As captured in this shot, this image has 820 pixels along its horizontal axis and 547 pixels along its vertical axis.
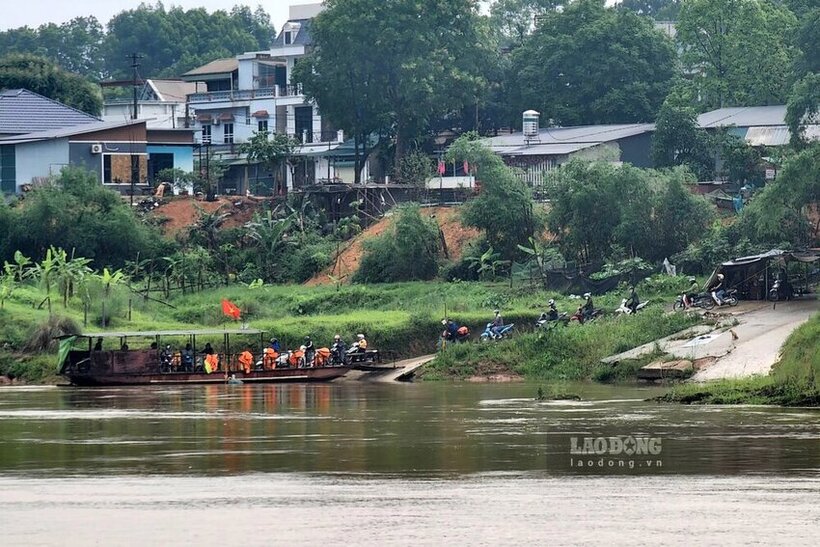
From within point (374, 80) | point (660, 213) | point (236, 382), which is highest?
point (374, 80)

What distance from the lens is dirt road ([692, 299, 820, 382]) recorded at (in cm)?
3981

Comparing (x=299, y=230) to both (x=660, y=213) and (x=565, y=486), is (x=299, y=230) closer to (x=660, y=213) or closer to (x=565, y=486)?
(x=660, y=213)

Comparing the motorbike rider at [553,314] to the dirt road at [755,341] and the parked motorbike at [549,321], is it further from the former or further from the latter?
the dirt road at [755,341]

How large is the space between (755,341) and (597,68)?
36.7 meters

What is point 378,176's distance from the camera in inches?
3206

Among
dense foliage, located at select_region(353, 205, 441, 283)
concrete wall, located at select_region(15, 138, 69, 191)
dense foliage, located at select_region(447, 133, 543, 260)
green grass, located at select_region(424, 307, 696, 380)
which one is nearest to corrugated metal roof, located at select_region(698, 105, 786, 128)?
dense foliage, located at select_region(447, 133, 543, 260)

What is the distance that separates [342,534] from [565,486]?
462 centimetres

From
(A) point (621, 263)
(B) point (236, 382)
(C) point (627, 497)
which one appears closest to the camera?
(C) point (627, 497)

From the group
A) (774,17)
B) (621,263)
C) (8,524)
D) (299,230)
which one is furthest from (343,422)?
(774,17)

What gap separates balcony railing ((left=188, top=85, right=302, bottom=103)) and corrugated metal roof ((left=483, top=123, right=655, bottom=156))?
18.0 meters

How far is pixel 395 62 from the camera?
7506 centimetres

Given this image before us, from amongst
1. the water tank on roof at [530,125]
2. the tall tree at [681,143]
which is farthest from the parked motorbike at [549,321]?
the water tank on roof at [530,125]

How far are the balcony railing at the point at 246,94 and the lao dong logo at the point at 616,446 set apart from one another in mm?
61841

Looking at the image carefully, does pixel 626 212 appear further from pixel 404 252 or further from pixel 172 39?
pixel 172 39
